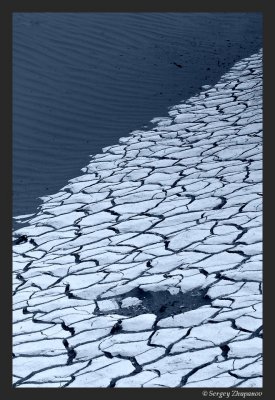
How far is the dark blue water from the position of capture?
7.60 m

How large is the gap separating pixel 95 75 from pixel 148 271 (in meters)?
5.59

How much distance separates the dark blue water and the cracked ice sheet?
46 cm

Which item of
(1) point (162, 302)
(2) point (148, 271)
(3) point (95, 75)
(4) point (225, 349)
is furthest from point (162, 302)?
(3) point (95, 75)

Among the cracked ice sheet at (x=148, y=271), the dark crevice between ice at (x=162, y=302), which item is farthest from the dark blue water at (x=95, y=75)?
the dark crevice between ice at (x=162, y=302)

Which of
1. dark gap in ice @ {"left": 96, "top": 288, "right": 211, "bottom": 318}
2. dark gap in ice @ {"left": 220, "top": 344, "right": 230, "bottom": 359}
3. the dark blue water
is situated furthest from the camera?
the dark blue water

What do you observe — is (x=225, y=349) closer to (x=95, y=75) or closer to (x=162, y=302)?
(x=162, y=302)

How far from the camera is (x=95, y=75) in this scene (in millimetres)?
10047

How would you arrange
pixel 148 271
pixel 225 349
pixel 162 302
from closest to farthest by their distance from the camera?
pixel 225 349
pixel 162 302
pixel 148 271

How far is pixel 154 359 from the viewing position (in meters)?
3.90

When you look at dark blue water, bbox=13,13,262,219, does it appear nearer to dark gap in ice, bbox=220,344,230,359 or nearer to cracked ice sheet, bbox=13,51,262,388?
cracked ice sheet, bbox=13,51,262,388

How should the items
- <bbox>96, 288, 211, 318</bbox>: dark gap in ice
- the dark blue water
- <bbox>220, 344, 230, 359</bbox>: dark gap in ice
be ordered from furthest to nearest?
the dark blue water, <bbox>96, 288, 211, 318</bbox>: dark gap in ice, <bbox>220, 344, 230, 359</bbox>: dark gap in ice

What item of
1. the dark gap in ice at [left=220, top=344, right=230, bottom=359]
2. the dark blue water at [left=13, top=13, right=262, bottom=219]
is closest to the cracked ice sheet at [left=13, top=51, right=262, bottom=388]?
the dark gap in ice at [left=220, top=344, right=230, bottom=359]

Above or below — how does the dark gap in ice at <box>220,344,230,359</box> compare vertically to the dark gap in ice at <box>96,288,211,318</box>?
below

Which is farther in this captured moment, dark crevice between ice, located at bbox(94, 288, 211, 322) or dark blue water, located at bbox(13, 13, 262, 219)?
dark blue water, located at bbox(13, 13, 262, 219)
